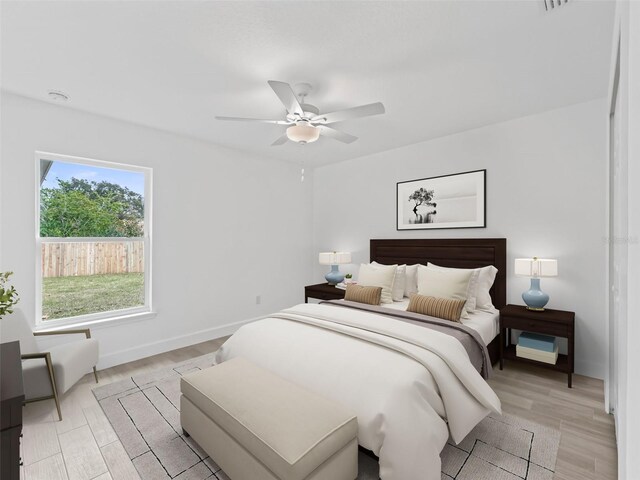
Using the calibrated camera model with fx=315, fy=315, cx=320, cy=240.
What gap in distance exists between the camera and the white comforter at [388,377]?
1614 mm

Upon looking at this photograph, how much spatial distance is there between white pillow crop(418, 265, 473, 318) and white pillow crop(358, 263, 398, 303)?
0.40 meters

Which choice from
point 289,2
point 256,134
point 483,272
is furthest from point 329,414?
point 256,134

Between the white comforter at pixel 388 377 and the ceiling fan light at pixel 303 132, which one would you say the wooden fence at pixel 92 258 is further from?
the ceiling fan light at pixel 303 132

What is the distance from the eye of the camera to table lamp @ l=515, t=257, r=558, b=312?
9.64 feet

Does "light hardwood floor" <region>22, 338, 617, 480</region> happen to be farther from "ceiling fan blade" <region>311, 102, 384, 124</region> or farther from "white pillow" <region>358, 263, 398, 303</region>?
"ceiling fan blade" <region>311, 102, 384, 124</region>

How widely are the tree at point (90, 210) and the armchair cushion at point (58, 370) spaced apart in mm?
1207

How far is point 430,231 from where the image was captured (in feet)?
13.4

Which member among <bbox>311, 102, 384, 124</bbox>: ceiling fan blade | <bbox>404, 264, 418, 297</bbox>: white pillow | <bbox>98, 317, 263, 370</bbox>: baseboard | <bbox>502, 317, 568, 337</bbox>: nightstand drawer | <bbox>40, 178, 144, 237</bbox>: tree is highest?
<bbox>311, 102, 384, 124</bbox>: ceiling fan blade

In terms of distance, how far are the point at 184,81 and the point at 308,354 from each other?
235 centimetres

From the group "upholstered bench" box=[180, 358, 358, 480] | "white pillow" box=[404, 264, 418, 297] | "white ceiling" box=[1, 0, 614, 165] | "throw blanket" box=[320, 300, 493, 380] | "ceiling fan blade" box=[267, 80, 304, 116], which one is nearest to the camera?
"upholstered bench" box=[180, 358, 358, 480]

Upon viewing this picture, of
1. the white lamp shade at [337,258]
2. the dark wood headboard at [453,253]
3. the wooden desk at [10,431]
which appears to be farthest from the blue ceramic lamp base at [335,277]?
the wooden desk at [10,431]

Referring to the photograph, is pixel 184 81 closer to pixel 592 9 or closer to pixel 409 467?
pixel 592 9

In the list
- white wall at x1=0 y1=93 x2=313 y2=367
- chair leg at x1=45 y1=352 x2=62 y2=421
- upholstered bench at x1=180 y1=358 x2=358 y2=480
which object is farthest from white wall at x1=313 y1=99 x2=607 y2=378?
chair leg at x1=45 y1=352 x2=62 y2=421

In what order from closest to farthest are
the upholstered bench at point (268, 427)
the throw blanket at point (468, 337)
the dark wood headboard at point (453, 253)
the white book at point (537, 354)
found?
the upholstered bench at point (268, 427) < the throw blanket at point (468, 337) < the white book at point (537, 354) < the dark wood headboard at point (453, 253)
